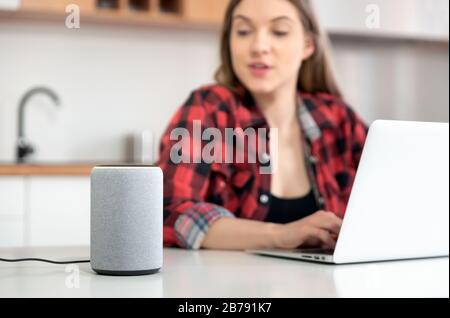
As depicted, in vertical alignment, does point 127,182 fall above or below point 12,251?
above

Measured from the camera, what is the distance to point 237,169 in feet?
5.57

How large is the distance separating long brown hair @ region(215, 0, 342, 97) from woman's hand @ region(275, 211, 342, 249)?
55cm

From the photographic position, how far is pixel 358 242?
3.44 feet

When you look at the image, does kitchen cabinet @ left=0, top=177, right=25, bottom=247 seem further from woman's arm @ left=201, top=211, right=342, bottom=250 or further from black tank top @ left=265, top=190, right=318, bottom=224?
woman's arm @ left=201, top=211, right=342, bottom=250

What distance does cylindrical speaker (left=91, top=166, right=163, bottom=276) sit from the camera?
93cm

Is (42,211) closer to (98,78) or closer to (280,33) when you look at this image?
(98,78)

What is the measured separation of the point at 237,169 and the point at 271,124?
18 centimetres

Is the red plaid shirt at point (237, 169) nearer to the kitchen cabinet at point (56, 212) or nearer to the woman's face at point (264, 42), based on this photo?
the woman's face at point (264, 42)

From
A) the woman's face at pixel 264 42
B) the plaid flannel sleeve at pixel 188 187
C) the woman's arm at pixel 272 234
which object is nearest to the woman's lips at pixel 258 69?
the woman's face at pixel 264 42

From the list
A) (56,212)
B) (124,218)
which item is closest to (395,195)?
(124,218)

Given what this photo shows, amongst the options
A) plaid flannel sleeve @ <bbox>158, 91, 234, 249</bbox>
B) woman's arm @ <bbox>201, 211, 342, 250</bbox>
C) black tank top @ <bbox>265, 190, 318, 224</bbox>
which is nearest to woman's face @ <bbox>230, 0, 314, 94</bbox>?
plaid flannel sleeve @ <bbox>158, 91, 234, 249</bbox>
